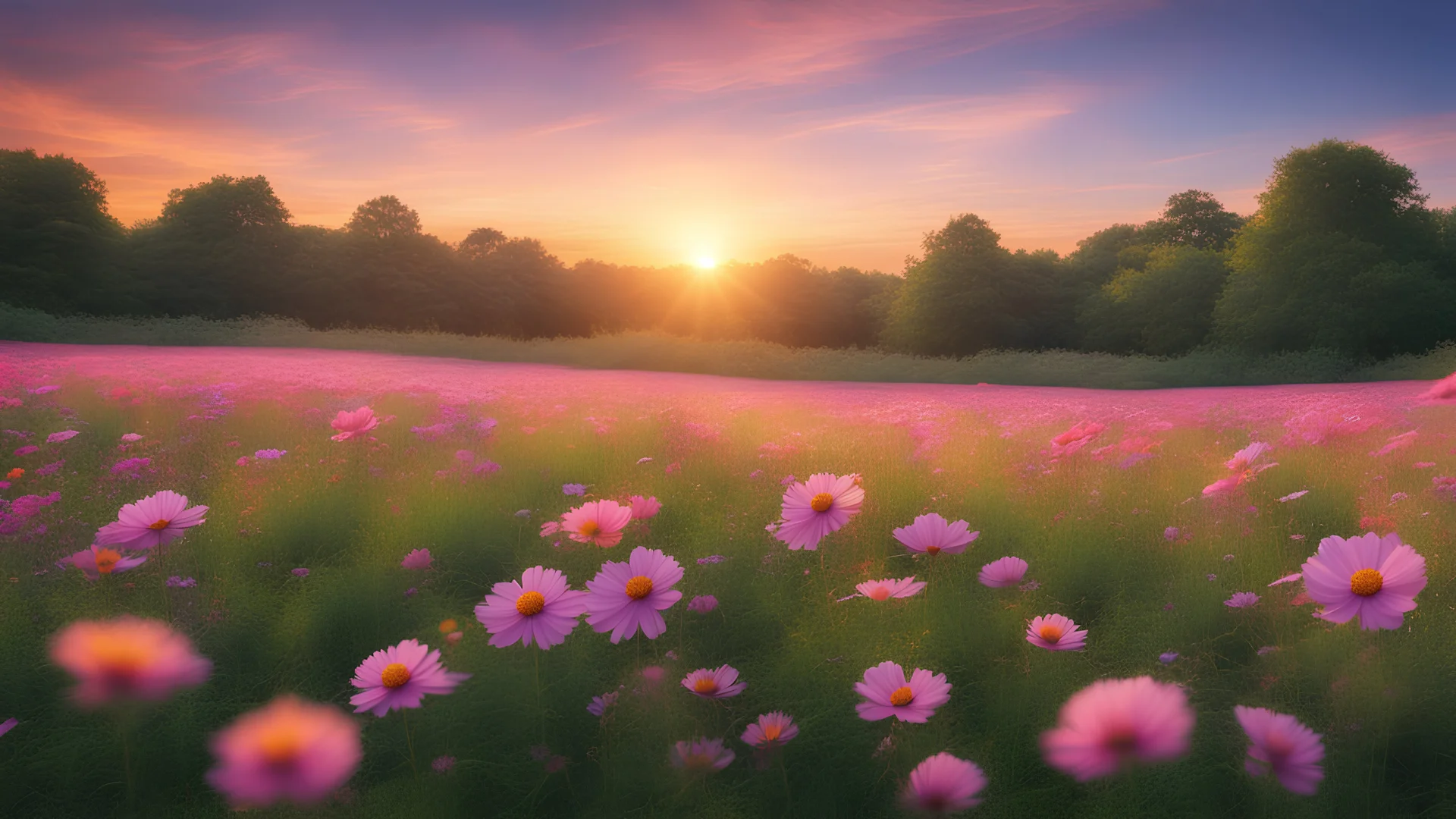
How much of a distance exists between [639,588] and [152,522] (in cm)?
135

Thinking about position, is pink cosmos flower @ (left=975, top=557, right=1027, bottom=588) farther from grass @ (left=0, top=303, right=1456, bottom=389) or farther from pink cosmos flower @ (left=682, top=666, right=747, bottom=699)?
grass @ (left=0, top=303, right=1456, bottom=389)

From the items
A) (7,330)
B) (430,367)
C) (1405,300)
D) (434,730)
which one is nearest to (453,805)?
(434,730)

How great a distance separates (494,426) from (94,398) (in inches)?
138

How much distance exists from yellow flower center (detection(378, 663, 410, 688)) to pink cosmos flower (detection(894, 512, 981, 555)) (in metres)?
1.18

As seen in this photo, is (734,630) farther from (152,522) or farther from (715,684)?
(152,522)

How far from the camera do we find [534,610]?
1765 millimetres

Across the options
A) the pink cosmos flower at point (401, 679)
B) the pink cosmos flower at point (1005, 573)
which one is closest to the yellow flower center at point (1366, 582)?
the pink cosmos flower at point (1005, 573)

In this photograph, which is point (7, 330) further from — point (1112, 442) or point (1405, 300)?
point (1405, 300)

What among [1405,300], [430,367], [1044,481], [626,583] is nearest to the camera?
[626,583]

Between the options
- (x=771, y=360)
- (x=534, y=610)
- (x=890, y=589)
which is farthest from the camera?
(x=771, y=360)

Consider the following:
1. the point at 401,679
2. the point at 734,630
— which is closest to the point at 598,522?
the point at 401,679

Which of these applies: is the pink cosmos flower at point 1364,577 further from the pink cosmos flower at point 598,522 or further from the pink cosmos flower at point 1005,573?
the pink cosmos flower at point 598,522

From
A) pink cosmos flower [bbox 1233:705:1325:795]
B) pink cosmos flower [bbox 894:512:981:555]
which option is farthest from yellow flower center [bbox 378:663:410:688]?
pink cosmos flower [bbox 1233:705:1325:795]

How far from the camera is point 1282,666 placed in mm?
2445
